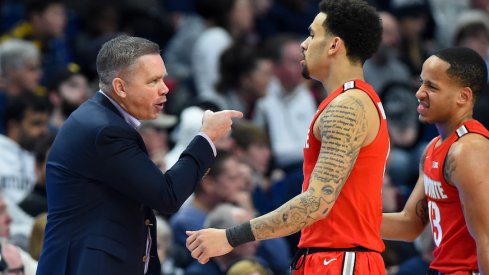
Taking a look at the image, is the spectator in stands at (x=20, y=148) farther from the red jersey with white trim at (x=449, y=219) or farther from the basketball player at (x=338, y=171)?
the red jersey with white trim at (x=449, y=219)

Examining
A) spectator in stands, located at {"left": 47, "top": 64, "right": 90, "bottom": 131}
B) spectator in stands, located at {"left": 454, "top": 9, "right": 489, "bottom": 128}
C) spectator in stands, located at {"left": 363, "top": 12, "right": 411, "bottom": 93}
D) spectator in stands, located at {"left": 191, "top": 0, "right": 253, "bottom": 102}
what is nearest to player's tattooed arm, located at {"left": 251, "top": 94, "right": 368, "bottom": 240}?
spectator in stands, located at {"left": 47, "top": 64, "right": 90, "bottom": 131}

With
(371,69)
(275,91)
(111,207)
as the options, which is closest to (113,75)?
(111,207)

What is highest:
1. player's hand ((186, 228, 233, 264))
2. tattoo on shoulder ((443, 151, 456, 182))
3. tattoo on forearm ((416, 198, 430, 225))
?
tattoo on shoulder ((443, 151, 456, 182))

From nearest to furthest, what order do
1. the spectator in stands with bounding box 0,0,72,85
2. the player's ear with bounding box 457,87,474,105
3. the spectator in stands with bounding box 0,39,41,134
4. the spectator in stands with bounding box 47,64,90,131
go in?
the player's ear with bounding box 457,87,474,105, the spectator in stands with bounding box 47,64,90,131, the spectator in stands with bounding box 0,39,41,134, the spectator in stands with bounding box 0,0,72,85

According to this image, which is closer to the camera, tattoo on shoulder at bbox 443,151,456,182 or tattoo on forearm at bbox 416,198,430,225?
tattoo on shoulder at bbox 443,151,456,182

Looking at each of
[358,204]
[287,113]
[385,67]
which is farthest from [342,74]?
[385,67]

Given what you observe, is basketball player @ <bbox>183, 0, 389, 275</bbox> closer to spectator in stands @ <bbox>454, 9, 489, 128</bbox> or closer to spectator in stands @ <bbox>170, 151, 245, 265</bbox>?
spectator in stands @ <bbox>170, 151, 245, 265</bbox>

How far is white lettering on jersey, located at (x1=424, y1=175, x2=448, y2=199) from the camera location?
541 cm

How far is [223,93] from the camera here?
1109 centimetres

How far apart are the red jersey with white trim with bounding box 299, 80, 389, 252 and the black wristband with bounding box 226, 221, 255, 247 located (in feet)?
1.15

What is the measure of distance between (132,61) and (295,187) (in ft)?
12.9

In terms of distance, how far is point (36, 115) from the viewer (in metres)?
9.66

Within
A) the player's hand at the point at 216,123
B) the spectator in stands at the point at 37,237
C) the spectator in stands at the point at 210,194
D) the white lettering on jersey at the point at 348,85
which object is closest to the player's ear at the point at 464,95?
the white lettering on jersey at the point at 348,85

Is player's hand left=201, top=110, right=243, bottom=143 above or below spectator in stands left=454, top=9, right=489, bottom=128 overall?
below
